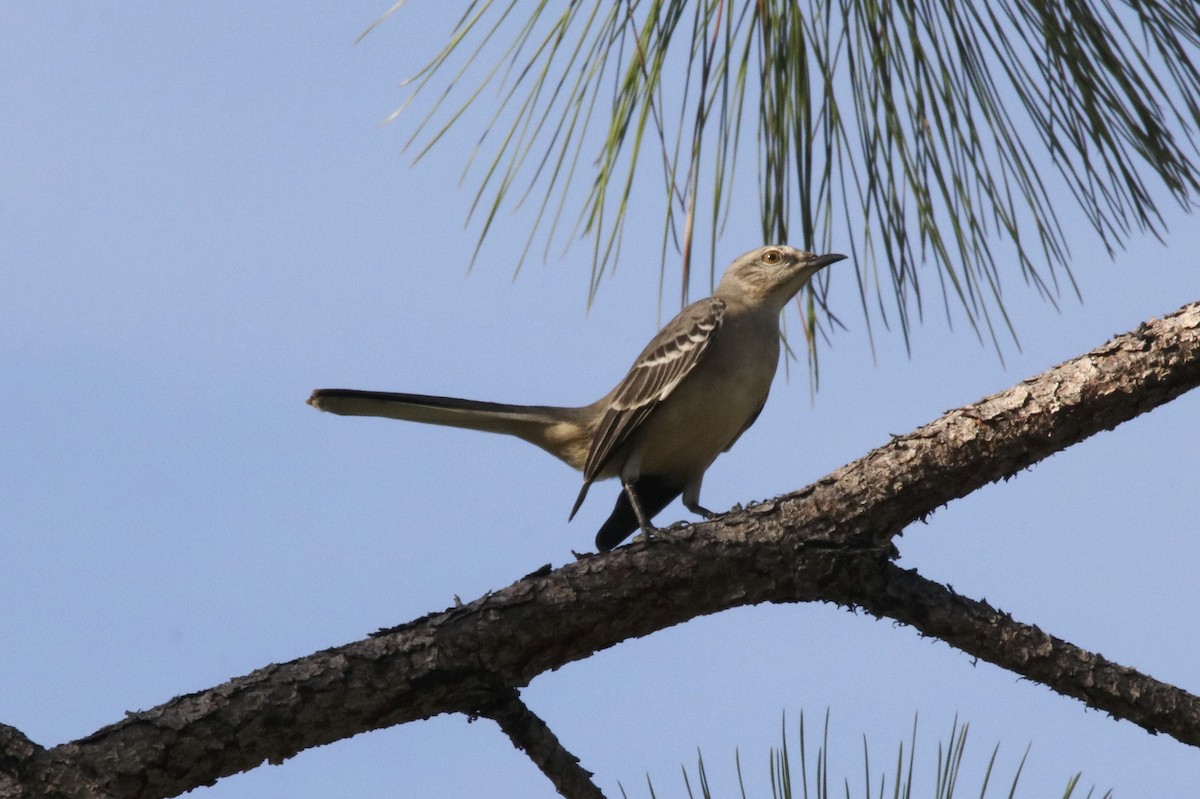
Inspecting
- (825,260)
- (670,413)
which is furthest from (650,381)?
(825,260)

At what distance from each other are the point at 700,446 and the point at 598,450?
1.43ft

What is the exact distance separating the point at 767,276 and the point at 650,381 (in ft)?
2.63

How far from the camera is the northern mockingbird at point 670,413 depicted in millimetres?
5395

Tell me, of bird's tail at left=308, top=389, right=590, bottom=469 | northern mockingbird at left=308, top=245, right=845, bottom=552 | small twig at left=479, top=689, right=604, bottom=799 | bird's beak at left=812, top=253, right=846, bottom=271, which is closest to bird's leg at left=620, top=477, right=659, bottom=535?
northern mockingbird at left=308, top=245, right=845, bottom=552

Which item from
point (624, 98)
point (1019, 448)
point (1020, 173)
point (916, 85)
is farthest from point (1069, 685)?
point (624, 98)

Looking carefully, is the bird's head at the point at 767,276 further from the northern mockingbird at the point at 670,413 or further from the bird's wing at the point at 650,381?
the bird's wing at the point at 650,381

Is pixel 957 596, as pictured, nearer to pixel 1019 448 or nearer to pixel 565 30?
pixel 1019 448

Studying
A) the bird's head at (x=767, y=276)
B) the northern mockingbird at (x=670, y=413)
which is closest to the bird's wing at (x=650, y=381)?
the northern mockingbird at (x=670, y=413)

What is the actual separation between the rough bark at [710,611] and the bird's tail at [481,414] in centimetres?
194

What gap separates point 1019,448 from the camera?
3.19 metres

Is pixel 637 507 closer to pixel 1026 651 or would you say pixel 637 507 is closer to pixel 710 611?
pixel 710 611

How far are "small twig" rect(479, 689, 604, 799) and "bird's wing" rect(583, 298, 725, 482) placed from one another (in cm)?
239

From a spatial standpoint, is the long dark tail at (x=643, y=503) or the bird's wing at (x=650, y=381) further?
the long dark tail at (x=643, y=503)

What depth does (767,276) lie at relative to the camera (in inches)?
228
